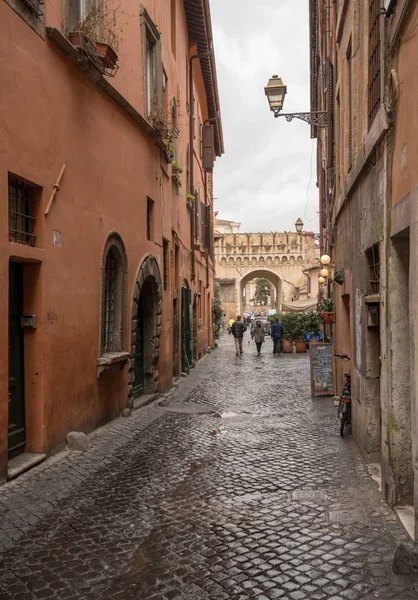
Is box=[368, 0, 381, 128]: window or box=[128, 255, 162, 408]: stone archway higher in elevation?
box=[368, 0, 381, 128]: window

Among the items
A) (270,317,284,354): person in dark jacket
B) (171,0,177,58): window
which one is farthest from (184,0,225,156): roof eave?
(270,317,284,354): person in dark jacket

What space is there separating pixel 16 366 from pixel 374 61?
4.94 meters

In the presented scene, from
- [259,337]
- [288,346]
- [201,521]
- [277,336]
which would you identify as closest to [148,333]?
A: [201,521]

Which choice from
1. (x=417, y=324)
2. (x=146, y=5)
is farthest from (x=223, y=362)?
(x=417, y=324)

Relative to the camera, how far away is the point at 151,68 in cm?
1216

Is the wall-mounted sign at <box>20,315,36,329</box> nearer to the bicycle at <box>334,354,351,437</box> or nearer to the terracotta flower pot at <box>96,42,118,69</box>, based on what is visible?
the terracotta flower pot at <box>96,42,118,69</box>

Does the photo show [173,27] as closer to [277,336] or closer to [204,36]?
[204,36]

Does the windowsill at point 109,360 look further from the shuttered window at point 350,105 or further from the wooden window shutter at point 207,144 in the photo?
the wooden window shutter at point 207,144

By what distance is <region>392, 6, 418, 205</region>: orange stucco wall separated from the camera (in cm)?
416

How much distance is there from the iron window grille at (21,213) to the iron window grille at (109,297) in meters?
2.75

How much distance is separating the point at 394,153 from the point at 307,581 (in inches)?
129

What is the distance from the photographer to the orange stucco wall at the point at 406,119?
13.6 feet

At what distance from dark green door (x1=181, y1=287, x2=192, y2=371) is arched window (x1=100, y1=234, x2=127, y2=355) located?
6922mm

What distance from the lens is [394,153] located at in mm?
4914
